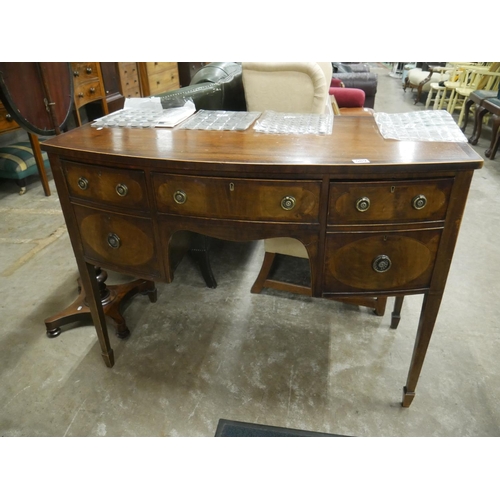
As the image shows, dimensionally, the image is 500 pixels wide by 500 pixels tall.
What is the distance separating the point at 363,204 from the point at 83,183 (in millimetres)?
835

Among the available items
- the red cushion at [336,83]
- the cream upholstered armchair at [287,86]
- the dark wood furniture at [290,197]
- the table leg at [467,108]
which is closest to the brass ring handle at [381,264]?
the dark wood furniture at [290,197]

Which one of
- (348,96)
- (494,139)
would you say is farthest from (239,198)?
(494,139)

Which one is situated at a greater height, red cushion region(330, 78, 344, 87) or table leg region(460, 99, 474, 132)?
red cushion region(330, 78, 344, 87)

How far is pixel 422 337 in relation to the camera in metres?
1.29

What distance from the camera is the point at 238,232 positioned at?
113cm

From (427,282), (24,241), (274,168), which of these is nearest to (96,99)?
(24,241)

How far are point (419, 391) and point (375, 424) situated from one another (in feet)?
0.84

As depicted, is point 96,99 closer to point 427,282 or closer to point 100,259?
point 100,259

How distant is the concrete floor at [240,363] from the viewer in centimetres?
139

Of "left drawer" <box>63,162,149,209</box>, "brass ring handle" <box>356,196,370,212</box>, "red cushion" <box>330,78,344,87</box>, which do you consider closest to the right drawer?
"brass ring handle" <box>356,196,370,212</box>

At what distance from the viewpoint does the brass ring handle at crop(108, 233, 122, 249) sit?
1246 mm

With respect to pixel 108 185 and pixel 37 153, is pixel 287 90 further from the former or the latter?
pixel 37 153

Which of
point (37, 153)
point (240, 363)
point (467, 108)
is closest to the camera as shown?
point (240, 363)

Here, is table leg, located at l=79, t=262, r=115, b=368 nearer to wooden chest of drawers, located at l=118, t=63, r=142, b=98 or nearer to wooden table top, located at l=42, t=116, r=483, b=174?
wooden table top, located at l=42, t=116, r=483, b=174
